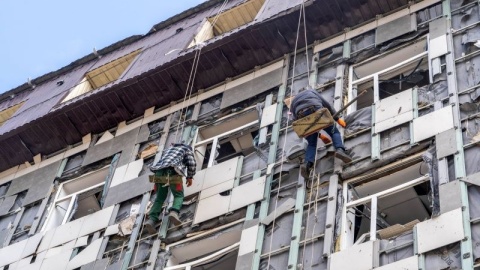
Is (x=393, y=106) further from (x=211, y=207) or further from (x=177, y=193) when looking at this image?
(x=177, y=193)

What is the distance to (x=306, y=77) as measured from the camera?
19.7 meters

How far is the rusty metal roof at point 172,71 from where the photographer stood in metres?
20.5

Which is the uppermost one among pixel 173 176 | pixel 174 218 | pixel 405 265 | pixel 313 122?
pixel 313 122

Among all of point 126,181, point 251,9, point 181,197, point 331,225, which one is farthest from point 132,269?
point 251,9

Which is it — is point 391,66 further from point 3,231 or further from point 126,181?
point 3,231

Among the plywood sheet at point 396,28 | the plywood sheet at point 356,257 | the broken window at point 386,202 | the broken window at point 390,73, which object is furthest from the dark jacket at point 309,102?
the plywood sheet at point 396,28

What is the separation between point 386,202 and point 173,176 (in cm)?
428

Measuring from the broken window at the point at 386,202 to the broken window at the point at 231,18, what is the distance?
32.3 ft

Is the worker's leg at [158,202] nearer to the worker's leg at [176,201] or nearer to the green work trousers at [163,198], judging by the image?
the green work trousers at [163,198]

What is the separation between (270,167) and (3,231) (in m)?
7.00

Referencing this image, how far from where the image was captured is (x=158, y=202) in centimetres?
1820

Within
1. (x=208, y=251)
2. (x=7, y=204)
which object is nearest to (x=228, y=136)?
(x=208, y=251)

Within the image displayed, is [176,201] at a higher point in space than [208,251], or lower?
higher

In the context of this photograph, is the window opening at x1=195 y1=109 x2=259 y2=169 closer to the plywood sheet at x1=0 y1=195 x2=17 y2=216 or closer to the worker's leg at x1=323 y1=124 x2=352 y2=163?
the worker's leg at x1=323 y1=124 x2=352 y2=163
